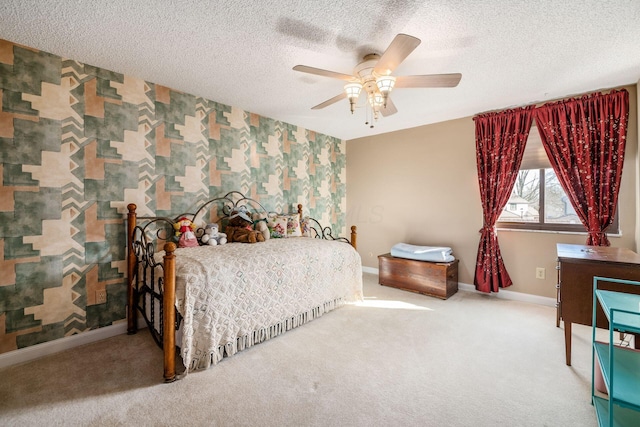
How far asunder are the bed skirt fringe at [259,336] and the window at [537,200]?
2.53 meters

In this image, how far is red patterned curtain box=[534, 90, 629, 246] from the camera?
9.02 ft

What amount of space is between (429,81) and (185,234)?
262 centimetres

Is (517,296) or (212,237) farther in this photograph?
(517,296)

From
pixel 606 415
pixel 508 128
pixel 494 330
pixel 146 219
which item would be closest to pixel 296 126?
pixel 146 219

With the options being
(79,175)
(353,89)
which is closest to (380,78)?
(353,89)

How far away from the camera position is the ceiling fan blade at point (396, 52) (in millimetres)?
1591

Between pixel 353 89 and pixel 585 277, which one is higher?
pixel 353 89

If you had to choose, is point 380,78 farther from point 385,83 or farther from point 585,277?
point 585,277

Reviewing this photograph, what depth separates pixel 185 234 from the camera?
2809 mm

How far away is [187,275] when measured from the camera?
1.88 metres

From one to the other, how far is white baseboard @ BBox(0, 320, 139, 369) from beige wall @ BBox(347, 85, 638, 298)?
3.66 m

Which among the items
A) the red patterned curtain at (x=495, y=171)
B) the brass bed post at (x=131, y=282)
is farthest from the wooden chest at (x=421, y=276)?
the brass bed post at (x=131, y=282)

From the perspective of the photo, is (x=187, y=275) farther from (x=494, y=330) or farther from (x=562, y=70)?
(x=562, y=70)

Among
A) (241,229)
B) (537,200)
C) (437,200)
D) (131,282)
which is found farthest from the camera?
(437,200)
